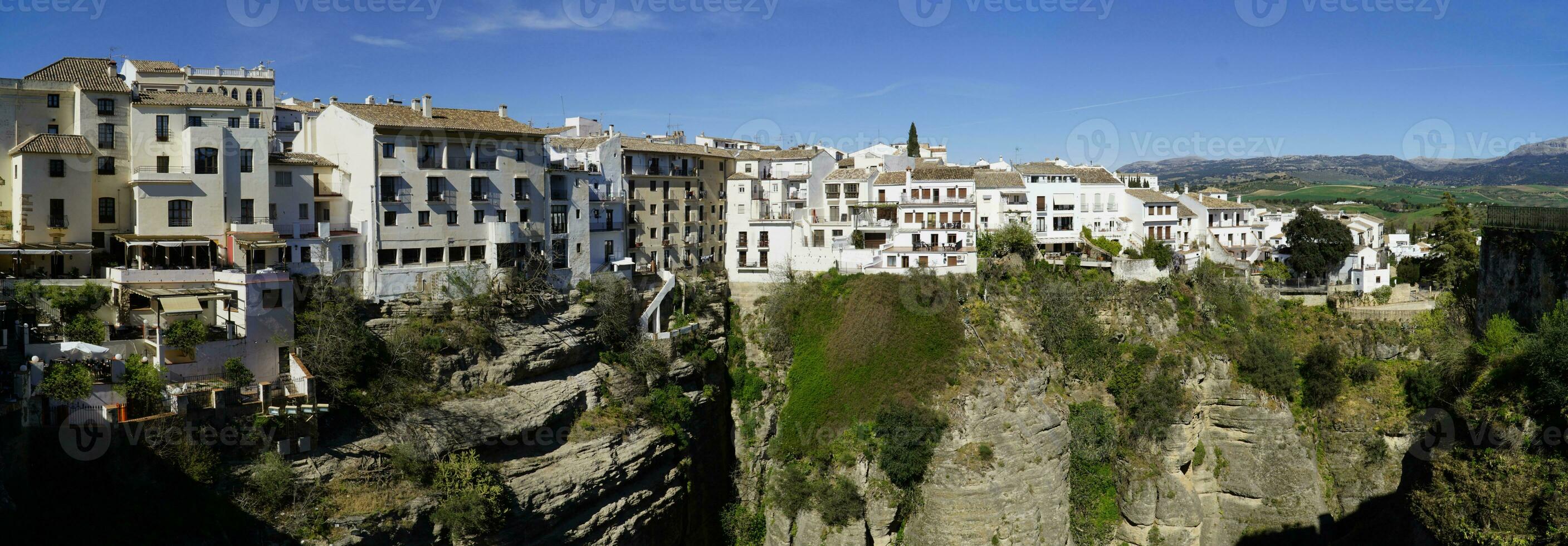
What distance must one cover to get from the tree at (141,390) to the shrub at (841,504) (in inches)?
855

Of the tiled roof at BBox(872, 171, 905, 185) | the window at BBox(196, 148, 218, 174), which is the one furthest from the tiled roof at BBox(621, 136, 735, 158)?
the window at BBox(196, 148, 218, 174)

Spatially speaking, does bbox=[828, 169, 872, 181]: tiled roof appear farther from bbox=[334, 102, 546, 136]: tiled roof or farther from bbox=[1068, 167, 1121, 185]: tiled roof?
bbox=[334, 102, 546, 136]: tiled roof

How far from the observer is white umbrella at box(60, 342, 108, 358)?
2539cm

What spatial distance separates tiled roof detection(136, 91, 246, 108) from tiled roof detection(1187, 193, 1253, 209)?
4999 centimetres

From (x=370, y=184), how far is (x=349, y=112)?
2.89m

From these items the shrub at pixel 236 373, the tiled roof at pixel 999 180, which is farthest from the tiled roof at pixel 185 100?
the tiled roof at pixel 999 180

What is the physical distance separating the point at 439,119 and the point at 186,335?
13.4 m

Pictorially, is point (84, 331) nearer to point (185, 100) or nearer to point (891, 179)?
point (185, 100)

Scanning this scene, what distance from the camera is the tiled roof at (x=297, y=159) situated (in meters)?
34.1

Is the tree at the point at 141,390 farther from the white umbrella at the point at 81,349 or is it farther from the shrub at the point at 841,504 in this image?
the shrub at the point at 841,504

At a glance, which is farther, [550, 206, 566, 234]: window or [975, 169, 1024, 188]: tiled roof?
[975, 169, 1024, 188]: tiled roof

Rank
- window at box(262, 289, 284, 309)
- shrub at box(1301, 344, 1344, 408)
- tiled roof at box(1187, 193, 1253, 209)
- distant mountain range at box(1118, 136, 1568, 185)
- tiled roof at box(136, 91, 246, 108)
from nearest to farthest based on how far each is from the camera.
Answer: window at box(262, 289, 284, 309) < tiled roof at box(136, 91, 246, 108) < shrub at box(1301, 344, 1344, 408) < tiled roof at box(1187, 193, 1253, 209) < distant mountain range at box(1118, 136, 1568, 185)

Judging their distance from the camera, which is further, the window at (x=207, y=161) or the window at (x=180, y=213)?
the window at (x=207, y=161)

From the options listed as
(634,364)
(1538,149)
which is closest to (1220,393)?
(634,364)
